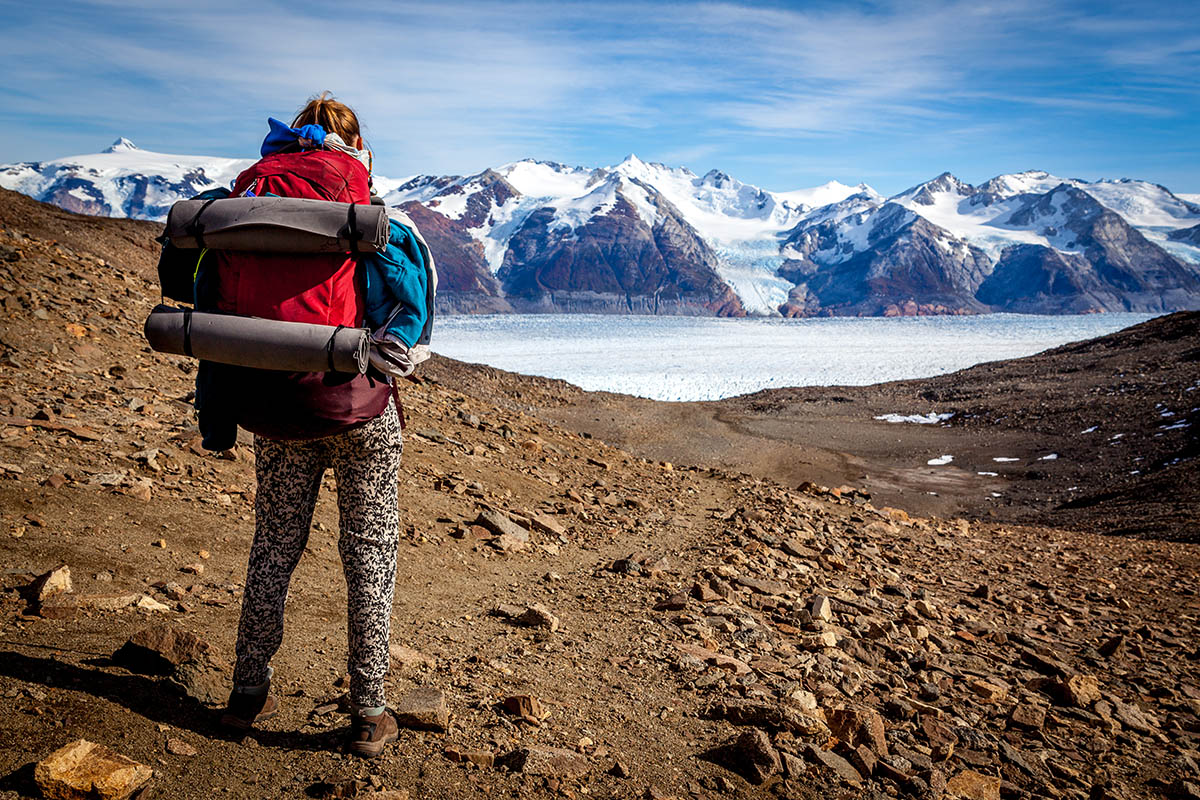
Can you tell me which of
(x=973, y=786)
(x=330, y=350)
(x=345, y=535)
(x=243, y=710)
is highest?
(x=330, y=350)

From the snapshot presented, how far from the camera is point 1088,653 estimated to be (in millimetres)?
6523

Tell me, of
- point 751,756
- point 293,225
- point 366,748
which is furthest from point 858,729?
point 293,225

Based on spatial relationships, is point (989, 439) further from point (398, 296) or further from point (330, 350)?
point (330, 350)

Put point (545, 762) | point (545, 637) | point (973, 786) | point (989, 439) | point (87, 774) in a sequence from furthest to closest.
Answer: point (989, 439) → point (545, 637) → point (973, 786) → point (545, 762) → point (87, 774)

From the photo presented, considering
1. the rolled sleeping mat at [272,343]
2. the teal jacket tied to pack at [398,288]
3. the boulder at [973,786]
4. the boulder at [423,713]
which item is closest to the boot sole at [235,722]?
the boulder at [423,713]

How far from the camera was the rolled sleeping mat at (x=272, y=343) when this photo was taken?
8.57ft

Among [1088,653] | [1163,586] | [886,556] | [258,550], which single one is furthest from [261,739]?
[1163,586]

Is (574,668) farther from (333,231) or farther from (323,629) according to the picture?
(333,231)

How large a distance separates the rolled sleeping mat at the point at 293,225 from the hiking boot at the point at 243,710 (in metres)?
1.83

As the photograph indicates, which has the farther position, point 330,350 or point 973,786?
point 973,786

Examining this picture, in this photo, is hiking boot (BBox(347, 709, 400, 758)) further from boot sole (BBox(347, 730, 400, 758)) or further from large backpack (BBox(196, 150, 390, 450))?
large backpack (BBox(196, 150, 390, 450))

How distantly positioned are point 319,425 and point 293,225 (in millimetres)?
698

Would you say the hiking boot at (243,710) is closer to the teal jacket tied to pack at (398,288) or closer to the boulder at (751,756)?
the teal jacket tied to pack at (398,288)

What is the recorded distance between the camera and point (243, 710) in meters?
3.16
